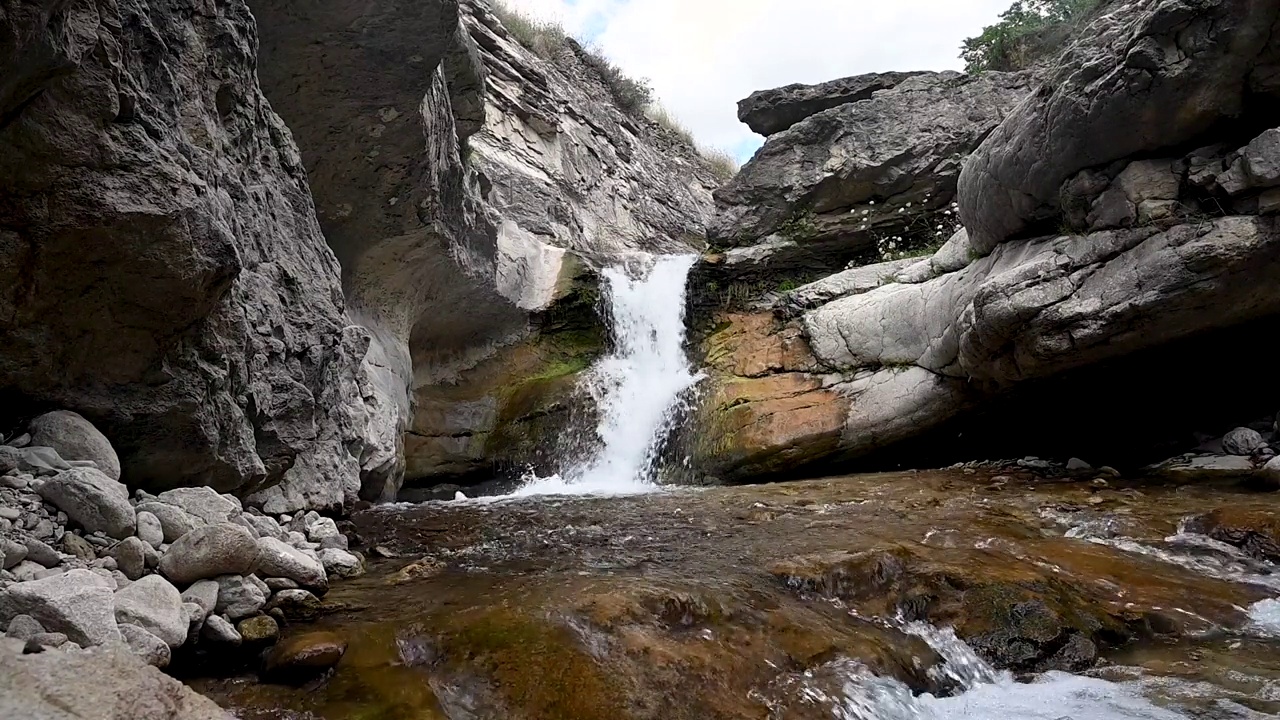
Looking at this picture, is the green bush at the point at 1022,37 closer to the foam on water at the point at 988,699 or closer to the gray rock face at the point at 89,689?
the foam on water at the point at 988,699

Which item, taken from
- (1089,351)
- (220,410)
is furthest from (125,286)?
(1089,351)

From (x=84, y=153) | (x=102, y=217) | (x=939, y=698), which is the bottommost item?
(x=939, y=698)

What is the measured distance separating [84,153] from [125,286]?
730 millimetres

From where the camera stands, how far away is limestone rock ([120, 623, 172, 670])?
2463mm

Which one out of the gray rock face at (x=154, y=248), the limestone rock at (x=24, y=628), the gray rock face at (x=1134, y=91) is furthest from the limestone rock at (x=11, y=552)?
the gray rock face at (x=1134, y=91)

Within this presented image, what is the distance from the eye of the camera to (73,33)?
3.00 meters

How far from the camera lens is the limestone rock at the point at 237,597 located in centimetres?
302

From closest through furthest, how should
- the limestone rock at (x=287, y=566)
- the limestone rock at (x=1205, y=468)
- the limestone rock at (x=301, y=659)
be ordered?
the limestone rock at (x=301, y=659) → the limestone rock at (x=287, y=566) → the limestone rock at (x=1205, y=468)

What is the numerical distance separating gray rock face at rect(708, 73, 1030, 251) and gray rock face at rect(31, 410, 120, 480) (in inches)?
455

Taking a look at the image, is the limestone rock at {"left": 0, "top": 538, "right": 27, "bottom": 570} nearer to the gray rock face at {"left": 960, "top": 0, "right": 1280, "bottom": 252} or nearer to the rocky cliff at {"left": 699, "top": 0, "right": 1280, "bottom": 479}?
the rocky cliff at {"left": 699, "top": 0, "right": 1280, "bottom": 479}

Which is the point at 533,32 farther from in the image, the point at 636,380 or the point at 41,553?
the point at 41,553

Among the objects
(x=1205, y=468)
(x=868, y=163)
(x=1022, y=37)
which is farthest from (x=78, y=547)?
(x=1022, y=37)

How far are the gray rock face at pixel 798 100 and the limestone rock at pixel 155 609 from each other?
14.9m

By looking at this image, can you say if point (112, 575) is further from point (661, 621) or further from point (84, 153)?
point (661, 621)
